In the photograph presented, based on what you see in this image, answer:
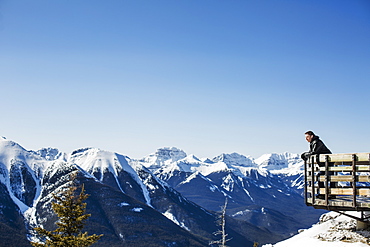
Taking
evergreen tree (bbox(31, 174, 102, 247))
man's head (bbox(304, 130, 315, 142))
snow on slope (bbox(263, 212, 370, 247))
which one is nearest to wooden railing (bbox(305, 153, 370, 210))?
man's head (bbox(304, 130, 315, 142))

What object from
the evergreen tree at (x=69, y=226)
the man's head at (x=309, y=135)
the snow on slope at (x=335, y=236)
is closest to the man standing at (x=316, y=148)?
the man's head at (x=309, y=135)

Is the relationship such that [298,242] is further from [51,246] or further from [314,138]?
[51,246]

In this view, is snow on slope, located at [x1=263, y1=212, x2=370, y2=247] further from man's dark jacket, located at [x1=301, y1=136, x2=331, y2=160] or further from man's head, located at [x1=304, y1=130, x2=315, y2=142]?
man's head, located at [x1=304, y1=130, x2=315, y2=142]

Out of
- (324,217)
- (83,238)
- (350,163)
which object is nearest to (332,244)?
(350,163)

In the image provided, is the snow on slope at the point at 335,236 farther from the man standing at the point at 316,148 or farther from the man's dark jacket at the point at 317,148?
the man's dark jacket at the point at 317,148

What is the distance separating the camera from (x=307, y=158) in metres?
16.0

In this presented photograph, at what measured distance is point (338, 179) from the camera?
1415cm

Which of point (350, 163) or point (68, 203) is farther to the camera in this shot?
→ point (68, 203)

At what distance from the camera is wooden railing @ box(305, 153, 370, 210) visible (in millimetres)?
13422

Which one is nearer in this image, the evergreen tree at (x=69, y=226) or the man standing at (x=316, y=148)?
the man standing at (x=316, y=148)

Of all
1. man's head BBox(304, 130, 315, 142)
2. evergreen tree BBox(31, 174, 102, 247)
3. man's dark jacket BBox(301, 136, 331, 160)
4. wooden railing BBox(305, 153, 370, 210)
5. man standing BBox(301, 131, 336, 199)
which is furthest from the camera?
evergreen tree BBox(31, 174, 102, 247)

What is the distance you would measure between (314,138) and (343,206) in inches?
126

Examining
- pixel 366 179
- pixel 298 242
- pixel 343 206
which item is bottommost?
pixel 298 242

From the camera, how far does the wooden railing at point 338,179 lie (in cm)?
1342
